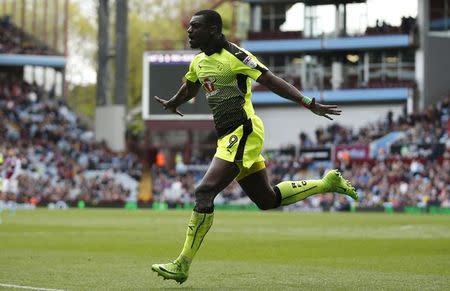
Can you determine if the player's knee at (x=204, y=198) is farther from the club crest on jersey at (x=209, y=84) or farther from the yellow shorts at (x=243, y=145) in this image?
the club crest on jersey at (x=209, y=84)

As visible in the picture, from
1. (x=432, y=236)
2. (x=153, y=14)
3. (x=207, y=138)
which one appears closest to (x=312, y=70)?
(x=207, y=138)

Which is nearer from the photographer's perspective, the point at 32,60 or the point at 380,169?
the point at 380,169

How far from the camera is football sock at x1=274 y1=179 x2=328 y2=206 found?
11805 mm

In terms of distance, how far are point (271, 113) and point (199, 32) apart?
56.0 meters

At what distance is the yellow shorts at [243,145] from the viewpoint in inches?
422

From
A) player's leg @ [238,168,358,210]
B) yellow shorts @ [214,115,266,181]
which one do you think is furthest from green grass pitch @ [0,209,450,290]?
yellow shorts @ [214,115,266,181]

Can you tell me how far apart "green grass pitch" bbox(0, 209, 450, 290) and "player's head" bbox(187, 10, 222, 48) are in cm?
244

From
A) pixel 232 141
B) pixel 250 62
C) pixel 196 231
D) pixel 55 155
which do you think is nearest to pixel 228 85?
pixel 250 62

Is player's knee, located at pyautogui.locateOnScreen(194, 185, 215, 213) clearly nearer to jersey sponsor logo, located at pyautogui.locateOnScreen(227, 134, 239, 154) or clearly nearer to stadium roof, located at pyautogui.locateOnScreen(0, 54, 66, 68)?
jersey sponsor logo, located at pyautogui.locateOnScreen(227, 134, 239, 154)

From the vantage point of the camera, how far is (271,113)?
219ft

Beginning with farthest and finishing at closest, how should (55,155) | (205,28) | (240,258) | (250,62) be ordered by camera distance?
(55,155), (240,258), (205,28), (250,62)

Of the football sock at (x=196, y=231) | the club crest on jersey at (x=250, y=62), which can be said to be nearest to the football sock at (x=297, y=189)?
the football sock at (x=196, y=231)

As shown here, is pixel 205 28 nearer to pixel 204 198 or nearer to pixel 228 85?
pixel 228 85

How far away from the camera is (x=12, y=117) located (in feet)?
190
